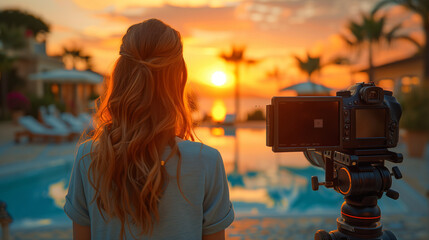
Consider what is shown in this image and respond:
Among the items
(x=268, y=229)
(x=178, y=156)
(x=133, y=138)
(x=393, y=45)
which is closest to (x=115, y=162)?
(x=133, y=138)

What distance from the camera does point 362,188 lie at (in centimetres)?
162

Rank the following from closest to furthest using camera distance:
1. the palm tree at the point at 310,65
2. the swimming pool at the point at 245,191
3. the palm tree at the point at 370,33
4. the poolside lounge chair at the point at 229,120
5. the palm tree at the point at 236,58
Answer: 1. the swimming pool at the point at 245,191
2. the palm tree at the point at 370,33
3. the poolside lounge chair at the point at 229,120
4. the palm tree at the point at 236,58
5. the palm tree at the point at 310,65

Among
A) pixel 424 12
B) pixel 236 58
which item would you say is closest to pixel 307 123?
pixel 424 12

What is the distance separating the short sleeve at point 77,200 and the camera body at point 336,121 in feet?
2.73

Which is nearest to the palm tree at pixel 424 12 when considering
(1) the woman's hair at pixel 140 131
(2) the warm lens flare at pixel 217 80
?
(2) the warm lens flare at pixel 217 80

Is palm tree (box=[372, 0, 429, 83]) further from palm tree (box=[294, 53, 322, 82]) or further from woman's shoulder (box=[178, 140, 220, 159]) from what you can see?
woman's shoulder (box=[178, 140, 220, 159])

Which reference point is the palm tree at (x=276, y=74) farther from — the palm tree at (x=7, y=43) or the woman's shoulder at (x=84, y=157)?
the woman's shoulder at (x=84, y=157)

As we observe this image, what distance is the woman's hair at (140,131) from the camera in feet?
3.36

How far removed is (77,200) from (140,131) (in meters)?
0.36

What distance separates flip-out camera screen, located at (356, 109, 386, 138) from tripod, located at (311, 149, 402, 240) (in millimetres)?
87

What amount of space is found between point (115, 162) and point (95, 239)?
30 centimetres

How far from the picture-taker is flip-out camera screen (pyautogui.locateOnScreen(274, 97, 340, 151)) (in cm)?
153

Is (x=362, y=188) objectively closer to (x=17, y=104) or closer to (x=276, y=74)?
(x=17, y=104)

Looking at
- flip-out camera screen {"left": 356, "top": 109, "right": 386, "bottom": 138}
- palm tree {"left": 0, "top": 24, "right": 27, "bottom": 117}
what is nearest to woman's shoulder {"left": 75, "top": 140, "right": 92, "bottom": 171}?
flip-out camera screen {"left": 356, "top": 109, "right": 386, "bottom": 138}
